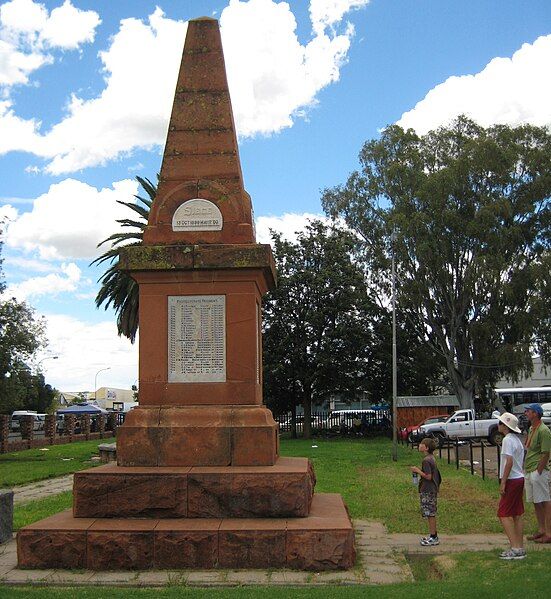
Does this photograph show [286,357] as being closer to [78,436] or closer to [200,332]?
[78,436]

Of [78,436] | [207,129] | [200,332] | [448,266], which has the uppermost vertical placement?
[448,266]

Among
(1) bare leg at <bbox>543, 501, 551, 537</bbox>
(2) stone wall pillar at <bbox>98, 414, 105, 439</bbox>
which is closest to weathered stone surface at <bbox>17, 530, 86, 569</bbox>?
(1) bare leg at <bbox>543, 501, 551, 537</bbox>

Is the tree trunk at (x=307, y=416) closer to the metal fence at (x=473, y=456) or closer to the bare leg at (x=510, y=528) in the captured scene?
the metal fence at (x=473, y=456)

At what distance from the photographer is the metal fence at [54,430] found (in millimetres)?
35812

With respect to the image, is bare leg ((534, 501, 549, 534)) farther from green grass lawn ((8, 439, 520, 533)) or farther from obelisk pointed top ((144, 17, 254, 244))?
obelisk pointed top ((144, 17, 254, 244))

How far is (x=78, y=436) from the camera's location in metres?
47.1

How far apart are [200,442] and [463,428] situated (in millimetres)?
27297

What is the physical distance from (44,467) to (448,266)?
2406cm

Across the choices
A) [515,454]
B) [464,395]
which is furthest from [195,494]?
[464,395]

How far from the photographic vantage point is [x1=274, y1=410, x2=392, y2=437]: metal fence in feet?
148

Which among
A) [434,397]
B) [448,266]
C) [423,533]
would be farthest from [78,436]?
[423,533]

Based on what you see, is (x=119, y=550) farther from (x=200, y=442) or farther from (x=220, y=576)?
(x=200, y=442)

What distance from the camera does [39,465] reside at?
85.1ft

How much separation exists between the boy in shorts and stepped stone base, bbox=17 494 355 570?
1.97 meters
